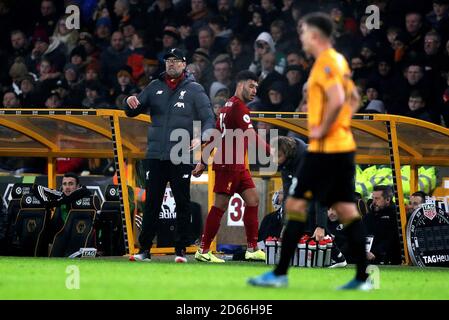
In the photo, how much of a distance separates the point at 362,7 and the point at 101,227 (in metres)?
6.37

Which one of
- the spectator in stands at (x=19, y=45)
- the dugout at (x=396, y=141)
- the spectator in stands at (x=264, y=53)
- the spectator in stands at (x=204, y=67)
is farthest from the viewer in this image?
the spectator in stands at (x=19, y=45)

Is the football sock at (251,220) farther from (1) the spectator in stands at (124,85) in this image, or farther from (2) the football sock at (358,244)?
(1) the spectator in stands at (124,85)

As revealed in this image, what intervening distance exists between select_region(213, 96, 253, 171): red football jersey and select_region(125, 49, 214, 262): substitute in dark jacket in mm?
176

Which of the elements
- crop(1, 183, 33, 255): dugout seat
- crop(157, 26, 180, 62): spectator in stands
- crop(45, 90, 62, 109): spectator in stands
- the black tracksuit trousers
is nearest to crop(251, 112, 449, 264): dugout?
the black tracksuit trousers

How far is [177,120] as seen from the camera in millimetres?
13227

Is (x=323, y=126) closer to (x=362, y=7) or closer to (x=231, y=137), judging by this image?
(x=231, y=137)

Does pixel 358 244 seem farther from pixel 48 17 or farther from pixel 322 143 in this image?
pixel 48 17

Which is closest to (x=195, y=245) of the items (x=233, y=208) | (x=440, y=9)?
(x=233, y=208)

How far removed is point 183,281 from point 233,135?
10.8 ft

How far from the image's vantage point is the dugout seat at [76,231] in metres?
14.8

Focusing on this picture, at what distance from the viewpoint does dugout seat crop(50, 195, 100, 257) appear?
582 inches

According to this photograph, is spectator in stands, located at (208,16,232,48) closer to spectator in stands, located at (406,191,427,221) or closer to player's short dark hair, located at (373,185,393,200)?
player's short dark hair, located at (373,185,393,200)

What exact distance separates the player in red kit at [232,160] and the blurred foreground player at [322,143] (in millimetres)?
3861

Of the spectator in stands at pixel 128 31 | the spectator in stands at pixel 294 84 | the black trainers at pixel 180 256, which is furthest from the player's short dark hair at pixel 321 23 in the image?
the spectator in stands at pixel 128 31
